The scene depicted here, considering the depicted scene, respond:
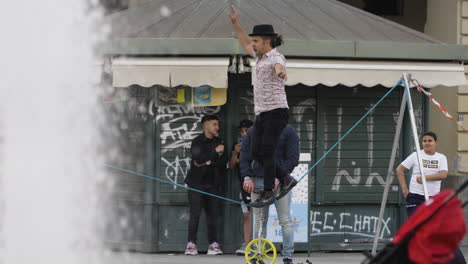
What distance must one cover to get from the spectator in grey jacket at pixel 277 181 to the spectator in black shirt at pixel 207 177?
2.35 metres

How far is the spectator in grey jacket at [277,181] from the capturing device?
1012 cm

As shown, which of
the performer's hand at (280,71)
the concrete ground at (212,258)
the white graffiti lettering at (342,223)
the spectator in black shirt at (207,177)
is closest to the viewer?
the performer's hand at (280,71)

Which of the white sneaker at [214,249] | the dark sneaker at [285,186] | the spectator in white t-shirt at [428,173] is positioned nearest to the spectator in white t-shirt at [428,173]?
the spectator in white t-shirt at [428,173]

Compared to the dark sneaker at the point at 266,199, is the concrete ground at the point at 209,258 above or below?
below

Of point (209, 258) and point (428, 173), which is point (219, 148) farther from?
point (428, 173)

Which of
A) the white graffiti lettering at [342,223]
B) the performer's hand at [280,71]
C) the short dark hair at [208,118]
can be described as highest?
the performer's hand at [280,71]

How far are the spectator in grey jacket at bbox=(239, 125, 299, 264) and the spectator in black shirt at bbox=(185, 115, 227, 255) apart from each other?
2347 millimetres

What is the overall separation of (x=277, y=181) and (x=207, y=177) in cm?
281

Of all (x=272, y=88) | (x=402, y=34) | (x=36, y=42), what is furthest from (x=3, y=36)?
(x=402, y=34)

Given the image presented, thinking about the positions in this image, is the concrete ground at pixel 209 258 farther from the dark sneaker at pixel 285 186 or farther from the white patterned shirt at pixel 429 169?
the dark sneaker at pixel 285 186

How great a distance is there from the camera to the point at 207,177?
42.4 ft

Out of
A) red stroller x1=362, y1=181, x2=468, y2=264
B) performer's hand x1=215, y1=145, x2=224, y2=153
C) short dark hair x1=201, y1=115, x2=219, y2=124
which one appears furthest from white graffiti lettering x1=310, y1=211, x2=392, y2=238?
red stroller x1=362, y1=181, x2=468, y2=264

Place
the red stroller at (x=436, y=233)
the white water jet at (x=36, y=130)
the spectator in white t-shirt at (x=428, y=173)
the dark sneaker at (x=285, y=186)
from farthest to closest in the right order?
the spectator in white t-shirt at (x=428, y=173), the dark sneaker at (x=285, y=186), the white water jet at (x=36, y=130), the red stroller at (x=436, y=233)

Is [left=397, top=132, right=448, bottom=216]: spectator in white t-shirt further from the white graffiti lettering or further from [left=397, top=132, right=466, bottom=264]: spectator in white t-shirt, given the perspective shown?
the white graffiti lettering
